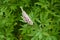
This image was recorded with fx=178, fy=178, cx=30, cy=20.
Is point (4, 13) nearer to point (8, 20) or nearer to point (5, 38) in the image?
point (8, 20)

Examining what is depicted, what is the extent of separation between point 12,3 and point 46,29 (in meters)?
0.46

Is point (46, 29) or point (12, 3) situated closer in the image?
point (46, 29)

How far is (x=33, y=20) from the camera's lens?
159 centimetres

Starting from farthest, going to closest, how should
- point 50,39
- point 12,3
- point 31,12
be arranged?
point 12,3 < point 31,12 < point 50,39

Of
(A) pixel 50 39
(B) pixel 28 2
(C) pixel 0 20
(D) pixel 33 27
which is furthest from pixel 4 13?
(A) pixel 50 39

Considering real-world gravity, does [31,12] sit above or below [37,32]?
above

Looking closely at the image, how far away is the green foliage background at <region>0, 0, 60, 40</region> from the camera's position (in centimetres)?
154

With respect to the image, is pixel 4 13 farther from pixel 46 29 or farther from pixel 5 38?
pixel 46 29

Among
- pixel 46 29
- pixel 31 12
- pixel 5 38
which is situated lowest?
pixel 5 38

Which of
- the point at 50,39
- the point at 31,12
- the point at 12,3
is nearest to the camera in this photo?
the point at 50,39

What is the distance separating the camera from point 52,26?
5.14ft

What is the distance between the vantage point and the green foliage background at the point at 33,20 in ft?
5.05

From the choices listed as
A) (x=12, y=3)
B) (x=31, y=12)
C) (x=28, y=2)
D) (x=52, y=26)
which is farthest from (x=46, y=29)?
(x=12, y=3)

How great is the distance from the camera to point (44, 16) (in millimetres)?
1591
